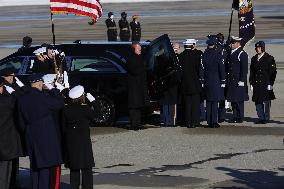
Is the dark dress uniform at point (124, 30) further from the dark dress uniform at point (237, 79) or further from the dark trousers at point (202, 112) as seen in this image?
the dark dress uniform at point (237, 79)

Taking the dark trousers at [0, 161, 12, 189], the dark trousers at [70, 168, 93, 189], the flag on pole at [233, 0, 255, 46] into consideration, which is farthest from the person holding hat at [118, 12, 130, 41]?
the dark trousers at [70, 168, 93, 189]

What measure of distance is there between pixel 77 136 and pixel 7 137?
3.14 feet

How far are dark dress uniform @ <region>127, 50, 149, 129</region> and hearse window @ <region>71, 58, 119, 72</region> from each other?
21.0 inches

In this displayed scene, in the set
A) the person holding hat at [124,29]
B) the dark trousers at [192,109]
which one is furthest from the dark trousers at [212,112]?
the person holding hat at [124,29]

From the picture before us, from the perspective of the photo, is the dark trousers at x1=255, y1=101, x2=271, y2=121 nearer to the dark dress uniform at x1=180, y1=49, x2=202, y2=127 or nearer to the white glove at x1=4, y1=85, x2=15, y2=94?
the dark dress uniform at x1=180, y1=49, x2=202, y2=127

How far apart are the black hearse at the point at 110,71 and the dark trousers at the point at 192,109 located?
51cm

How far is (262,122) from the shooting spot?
19484 mm

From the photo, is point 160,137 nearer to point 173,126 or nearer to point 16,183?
point 173,126

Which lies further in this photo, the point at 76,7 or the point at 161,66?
the point at 76,7

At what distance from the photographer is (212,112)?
63.0 ft

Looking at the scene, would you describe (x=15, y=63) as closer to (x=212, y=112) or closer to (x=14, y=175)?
(x=212, y=112)

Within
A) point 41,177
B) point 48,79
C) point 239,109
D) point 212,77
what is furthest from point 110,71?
point 41,177

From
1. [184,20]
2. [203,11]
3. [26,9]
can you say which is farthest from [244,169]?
[26,9]

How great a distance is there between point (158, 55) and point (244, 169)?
498 centimetres
